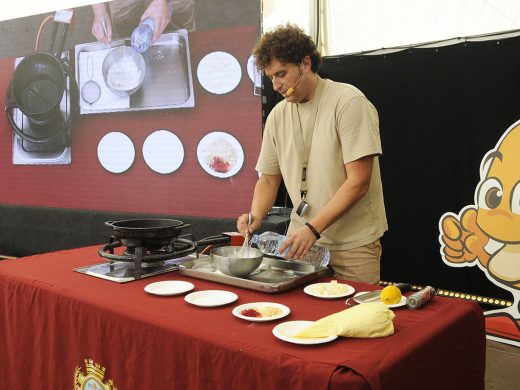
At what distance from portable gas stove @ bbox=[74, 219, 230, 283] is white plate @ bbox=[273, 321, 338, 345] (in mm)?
627

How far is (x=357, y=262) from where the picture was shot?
6.22 ft

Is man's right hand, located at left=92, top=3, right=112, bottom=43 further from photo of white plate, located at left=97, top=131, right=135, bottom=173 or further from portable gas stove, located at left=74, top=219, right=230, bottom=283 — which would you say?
portable gas stove, located at left=74, top=219, right=230, bottom=283

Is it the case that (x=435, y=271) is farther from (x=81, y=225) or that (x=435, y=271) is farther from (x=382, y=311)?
(x=81, y=225)

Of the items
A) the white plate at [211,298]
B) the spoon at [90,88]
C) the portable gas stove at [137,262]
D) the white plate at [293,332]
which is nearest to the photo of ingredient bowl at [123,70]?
the spoon at [90,88]

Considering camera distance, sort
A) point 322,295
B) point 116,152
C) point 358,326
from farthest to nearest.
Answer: point 116,152
point 322,295
point 358,326

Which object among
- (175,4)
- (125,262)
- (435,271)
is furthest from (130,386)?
(175,4)

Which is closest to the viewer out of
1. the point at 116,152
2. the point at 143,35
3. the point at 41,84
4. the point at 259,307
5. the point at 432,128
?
the point at 259,307

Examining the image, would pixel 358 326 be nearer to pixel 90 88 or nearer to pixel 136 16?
pixel 136 16

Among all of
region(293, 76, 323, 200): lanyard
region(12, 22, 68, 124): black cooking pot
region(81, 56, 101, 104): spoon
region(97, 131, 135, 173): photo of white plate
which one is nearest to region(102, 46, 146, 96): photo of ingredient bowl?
region(81, 56, 101, 104): spoon

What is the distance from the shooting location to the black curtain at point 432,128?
2.75 metres

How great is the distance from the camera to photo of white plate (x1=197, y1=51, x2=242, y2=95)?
351 cm

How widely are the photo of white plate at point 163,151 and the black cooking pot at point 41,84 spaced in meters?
1.05

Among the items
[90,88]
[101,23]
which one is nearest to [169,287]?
[90,88]

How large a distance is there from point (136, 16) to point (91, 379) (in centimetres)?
319
